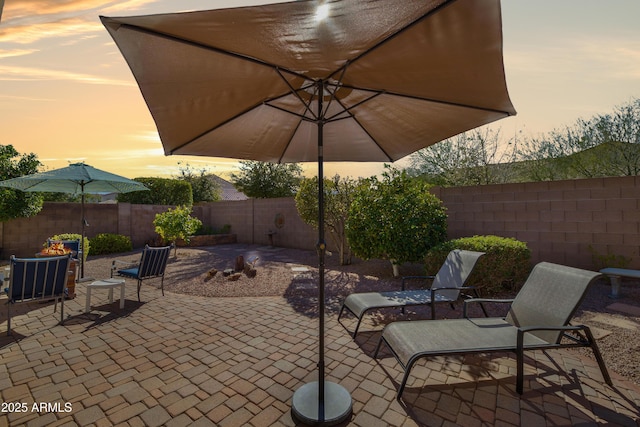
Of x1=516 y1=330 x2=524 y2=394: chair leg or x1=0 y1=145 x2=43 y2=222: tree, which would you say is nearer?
x1=516 y1=330 x2=524 y2=394: chair leg

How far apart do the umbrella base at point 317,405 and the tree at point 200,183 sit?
76.6 ft

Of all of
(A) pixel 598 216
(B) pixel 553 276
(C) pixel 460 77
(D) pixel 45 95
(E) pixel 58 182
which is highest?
(D) pixel 45 95

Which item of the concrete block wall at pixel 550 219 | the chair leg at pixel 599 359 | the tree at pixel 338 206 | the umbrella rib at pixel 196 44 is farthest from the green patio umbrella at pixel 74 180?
the chair leg at pixel 599 359

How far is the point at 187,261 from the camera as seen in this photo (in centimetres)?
975

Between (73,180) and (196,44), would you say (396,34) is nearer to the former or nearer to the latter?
(196,44)

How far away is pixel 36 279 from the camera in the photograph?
13.4 ft

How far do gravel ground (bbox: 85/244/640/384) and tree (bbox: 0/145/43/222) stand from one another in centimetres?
242

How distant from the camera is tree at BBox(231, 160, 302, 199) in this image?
2034cm

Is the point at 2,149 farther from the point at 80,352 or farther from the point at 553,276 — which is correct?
the point at 553,276

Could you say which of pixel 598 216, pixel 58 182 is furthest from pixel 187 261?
pixel 598 216

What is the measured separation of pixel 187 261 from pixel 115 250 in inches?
162

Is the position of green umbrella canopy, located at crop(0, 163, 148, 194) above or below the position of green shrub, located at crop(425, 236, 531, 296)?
above

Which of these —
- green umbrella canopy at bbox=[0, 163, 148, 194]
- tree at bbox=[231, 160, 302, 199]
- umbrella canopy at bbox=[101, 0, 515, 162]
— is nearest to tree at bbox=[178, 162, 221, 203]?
tree at bbox=[231, 160, 302, 199]

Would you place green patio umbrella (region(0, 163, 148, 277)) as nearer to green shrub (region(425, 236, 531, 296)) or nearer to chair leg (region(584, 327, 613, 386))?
green shrub (region(425, 236, 531, 296))
